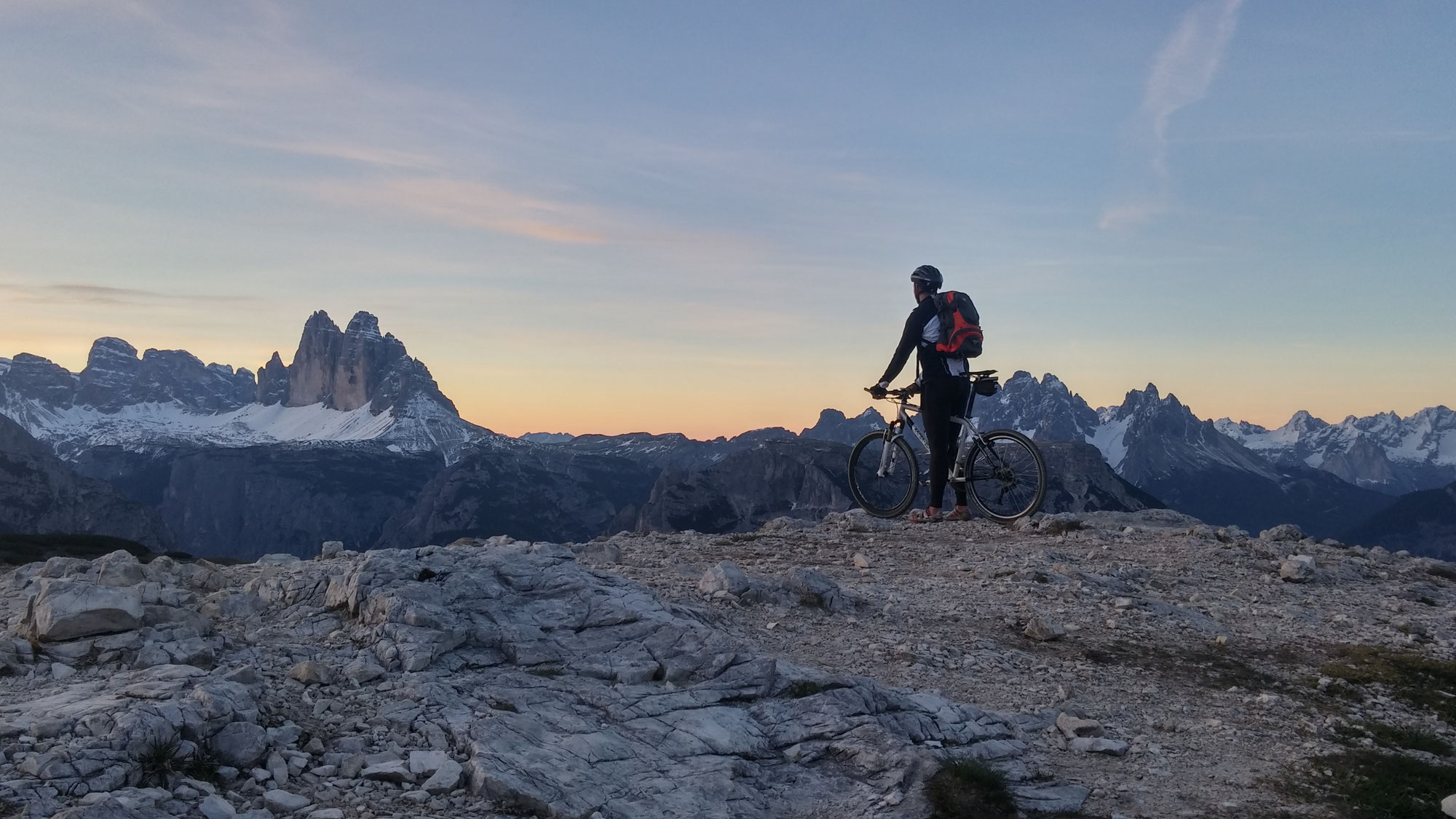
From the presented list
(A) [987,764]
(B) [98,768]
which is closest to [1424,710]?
(A) [987,764]

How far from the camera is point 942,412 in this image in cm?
1797

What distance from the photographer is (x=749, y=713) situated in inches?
373

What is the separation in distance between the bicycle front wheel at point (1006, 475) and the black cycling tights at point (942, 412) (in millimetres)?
541

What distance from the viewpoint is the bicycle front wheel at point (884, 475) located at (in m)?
19.4

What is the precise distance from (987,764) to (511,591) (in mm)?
6200

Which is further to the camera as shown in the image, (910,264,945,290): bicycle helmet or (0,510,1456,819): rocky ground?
(910,264,945,290): bicycle helmet

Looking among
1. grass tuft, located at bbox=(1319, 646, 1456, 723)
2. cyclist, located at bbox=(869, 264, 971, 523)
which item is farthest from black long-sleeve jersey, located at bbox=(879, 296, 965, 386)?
grass tuft, located at bbox=(1319, 646, 1456, 723)

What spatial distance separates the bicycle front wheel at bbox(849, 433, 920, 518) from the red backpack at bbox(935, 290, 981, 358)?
258 centimetres

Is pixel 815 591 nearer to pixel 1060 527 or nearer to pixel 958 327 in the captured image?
pixel 958 327

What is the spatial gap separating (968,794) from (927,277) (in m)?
11.8

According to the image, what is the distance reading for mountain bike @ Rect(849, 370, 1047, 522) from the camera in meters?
18.0

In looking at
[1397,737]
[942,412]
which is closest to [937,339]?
[942,412]

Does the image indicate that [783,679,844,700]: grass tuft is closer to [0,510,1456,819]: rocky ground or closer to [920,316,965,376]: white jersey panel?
[0,510,1456,819]: rocky ground

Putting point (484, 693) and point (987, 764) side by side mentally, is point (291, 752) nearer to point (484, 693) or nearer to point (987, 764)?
point (484, 693)
